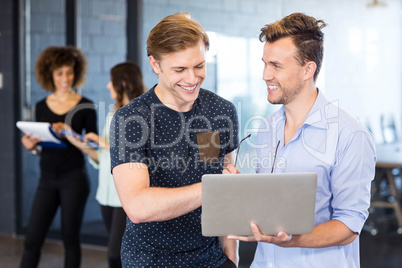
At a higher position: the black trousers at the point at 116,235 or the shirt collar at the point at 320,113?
the shirt collar at the point at 320,113

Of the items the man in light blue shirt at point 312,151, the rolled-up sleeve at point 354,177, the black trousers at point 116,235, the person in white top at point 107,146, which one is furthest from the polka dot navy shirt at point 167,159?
the person in white top at point 107,146

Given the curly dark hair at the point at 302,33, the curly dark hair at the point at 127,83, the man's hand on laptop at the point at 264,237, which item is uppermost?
the curly dark hair at the point at 302,33

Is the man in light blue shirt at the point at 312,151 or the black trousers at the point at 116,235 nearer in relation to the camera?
the man in light blue shirt at the point at 312,151

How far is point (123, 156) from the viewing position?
1.68 m

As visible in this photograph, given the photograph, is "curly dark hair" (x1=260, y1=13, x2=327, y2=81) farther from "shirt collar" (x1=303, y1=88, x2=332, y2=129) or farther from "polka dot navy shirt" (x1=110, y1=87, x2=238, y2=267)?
"polka dot navy shirt" (x1=110, y1=87, x2=238, y2=267)

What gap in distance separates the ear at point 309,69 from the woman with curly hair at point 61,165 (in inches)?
77.6

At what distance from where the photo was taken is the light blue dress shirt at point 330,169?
163 centimetres

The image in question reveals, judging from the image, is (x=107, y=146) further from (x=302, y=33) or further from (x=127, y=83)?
(x=302, y=33)

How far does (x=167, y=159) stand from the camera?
1730mm

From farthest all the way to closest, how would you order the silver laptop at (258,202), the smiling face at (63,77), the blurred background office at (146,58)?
1. the blurred background office at (146,58)
2. the smiling face at (63,77)
3. the silver laptop at (258,202)

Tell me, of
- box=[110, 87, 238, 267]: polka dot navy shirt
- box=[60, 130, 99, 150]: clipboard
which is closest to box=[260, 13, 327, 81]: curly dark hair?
box=[110, 87, 238, 267]: polka dot navy shirt

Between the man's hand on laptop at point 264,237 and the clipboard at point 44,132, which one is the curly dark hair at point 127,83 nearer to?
the clipboard at point 44,132

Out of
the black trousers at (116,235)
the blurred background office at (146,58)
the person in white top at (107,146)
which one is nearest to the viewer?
the black trousers at (116,235)

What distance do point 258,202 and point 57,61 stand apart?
99.2 inches
